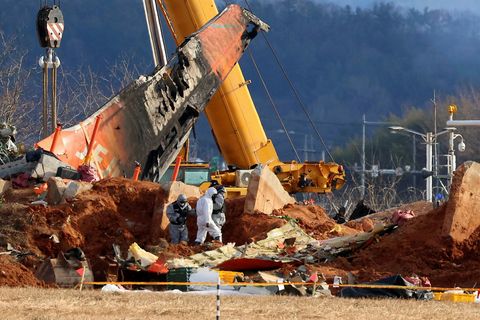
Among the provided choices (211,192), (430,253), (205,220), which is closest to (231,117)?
(211,192)

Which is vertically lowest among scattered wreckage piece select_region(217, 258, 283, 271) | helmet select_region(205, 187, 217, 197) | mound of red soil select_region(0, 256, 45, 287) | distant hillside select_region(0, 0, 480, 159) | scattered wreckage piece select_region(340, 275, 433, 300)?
scattered wreckage piece select_region(340, 275, 433, 300)

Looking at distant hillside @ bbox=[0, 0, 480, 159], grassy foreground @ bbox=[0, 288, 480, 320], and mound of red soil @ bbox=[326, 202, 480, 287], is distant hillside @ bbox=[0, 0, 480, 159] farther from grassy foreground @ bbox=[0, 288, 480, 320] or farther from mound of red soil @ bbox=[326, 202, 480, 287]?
grassy foreground @ bbox=[0, 288, 480, 320]

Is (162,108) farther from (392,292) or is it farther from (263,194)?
(392,292)

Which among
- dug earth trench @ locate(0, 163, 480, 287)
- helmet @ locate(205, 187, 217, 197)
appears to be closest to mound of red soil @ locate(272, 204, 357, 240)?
dug earth trench @ locate(0, 163, 480, 287)

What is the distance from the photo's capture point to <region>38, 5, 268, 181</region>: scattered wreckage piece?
4525 cm

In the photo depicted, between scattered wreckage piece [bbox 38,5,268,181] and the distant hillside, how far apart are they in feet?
335

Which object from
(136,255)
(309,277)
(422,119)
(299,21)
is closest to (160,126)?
(136,255)

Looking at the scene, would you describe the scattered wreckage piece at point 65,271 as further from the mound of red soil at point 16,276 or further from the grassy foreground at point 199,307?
the grassy foreground at point 199,307

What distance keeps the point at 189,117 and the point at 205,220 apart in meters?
9.78

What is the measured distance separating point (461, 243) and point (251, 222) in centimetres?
695

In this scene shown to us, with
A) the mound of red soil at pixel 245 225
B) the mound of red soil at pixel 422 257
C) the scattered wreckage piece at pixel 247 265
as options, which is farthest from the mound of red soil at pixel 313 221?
the scattered wreckage piece at pixel 247 265

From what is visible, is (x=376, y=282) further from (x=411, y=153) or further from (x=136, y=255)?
(x=411, y=153)

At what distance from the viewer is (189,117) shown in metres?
48.2

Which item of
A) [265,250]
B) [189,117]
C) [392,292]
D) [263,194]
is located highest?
[189,117]
